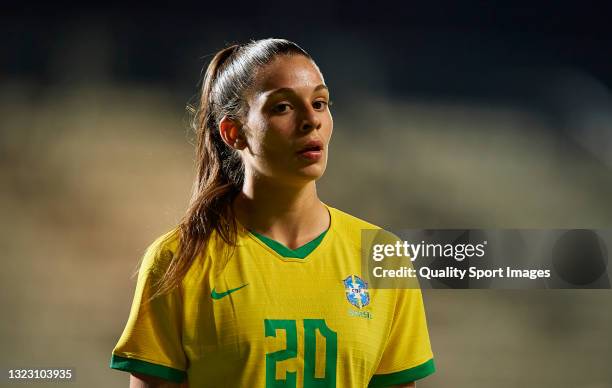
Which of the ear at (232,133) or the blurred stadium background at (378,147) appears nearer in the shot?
the ear at (232,133)

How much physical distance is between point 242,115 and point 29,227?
602mm

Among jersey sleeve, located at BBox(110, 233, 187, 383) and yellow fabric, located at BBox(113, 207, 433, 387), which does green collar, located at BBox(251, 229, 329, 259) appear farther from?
jersey sleeve, located at BBox(110, 233, 187, 383)

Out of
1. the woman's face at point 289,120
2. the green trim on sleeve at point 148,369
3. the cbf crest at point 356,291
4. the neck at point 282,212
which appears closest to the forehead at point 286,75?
the woman's face at point 289,120

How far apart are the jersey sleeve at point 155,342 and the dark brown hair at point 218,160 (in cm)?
2

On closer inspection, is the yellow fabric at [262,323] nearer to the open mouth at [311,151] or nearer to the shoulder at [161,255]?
the shoulder at [161,255]

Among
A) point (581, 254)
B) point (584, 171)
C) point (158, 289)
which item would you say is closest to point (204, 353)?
point (158, 289)

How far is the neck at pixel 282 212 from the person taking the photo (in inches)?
37.7

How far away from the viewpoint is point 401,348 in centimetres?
97

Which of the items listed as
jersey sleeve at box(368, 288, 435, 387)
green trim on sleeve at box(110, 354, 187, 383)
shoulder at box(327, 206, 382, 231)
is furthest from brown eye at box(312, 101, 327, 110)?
green trim on sleeve at box(110, 354, 187, 383)

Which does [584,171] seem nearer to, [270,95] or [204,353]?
[270,95]

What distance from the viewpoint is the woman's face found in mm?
917

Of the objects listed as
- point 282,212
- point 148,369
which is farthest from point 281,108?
point 148,369

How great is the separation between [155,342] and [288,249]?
19 cm

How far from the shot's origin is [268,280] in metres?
0.93
